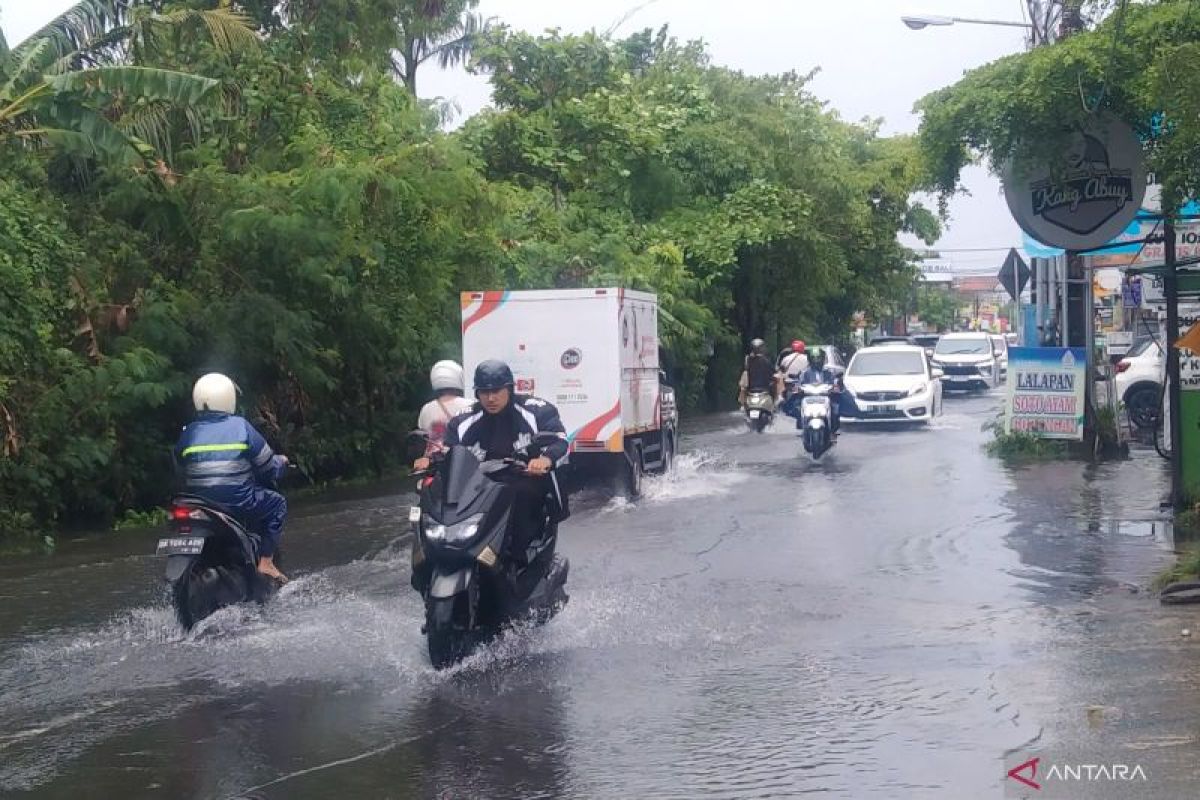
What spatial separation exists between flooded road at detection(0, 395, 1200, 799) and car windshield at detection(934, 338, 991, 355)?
32067mm

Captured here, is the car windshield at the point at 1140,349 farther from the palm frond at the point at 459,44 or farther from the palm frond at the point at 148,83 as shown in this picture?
the palm frond at the point at 459,44

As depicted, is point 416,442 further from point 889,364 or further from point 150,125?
point 889,364

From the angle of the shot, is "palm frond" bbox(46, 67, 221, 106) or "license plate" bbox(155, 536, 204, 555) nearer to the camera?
"license plate" bbox(155, 536, 204, 555)

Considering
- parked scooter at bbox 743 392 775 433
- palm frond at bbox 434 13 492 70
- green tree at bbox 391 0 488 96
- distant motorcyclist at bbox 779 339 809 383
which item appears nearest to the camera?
parked scooter at bbox 743 392 775 433

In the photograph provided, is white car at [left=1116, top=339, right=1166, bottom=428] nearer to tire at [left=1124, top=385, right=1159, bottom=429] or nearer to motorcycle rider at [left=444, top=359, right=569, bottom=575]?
tire at [left=1124, top=385, right=1159, bottom=429]

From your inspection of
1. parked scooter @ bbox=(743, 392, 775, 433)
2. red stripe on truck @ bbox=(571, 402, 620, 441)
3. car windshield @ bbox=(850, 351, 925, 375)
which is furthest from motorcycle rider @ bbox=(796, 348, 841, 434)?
car windshield @ bbox=(850, 351, 925, 375)

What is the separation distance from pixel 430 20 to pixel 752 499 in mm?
13080

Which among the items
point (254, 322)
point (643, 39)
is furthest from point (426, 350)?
point (643, 39)

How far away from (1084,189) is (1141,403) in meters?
8.95

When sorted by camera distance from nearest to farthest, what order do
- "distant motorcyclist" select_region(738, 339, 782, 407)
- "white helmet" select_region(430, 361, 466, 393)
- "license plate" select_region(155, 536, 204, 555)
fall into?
"license plate" select_region(155, 536, 204, 555) < "white helmet" select_region(430, 361, 466, 393) < "distant motorcyclist" select_region(738, 339, 782, 407)

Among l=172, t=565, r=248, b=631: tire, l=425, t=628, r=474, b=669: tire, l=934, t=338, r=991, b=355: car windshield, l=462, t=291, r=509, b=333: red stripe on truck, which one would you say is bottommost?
l=425, t=628, r=474, b=669: tire

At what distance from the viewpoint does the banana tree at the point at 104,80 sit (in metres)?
15.5

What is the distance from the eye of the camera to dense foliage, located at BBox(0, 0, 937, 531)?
52.1 ft

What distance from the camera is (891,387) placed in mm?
27375
